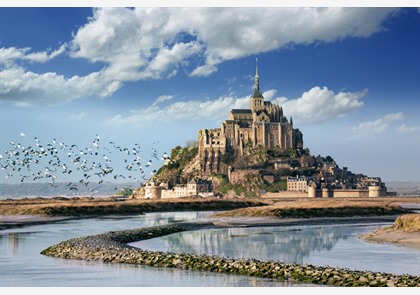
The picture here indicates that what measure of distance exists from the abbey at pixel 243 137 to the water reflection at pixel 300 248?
87.4 m

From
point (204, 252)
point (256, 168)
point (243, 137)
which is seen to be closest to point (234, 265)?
point (204, 252)

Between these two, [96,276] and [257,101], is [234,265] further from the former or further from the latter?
[257,101]

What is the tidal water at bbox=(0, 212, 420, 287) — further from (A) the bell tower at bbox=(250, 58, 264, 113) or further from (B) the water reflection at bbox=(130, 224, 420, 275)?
(A) the bell tower at bbox=(250, 58, 264, 113)

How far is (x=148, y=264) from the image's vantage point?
61.0ft

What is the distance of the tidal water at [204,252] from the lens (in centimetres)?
1541

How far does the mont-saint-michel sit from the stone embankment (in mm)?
85919

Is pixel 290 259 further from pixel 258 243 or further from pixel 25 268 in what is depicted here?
pixel 25 268

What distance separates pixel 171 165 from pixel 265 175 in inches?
935

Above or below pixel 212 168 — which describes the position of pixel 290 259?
below

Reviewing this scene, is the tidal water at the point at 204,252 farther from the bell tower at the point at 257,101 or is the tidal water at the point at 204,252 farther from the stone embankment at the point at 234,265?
the bell tower at the point at 257,101

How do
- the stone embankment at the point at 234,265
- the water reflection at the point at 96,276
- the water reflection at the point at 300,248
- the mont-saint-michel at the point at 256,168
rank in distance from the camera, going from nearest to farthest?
the stone embankment at the point at 234,265 < the water reflection at the point at 96,276 < the water reflection at the point at 300,248 < the mont-saint-michel at the point at 256,168

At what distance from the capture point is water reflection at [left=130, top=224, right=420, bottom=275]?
19088mm

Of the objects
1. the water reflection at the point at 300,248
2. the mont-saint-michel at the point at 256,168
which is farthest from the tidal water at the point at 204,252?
the mont-saint-michel at the point at 256,168
